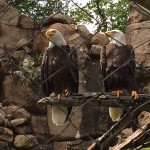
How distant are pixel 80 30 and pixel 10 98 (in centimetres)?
97

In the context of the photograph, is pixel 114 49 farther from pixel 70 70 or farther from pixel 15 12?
pixel 15 12

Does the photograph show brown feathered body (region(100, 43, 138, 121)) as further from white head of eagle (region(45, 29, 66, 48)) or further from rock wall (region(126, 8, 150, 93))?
rock wall (region(126, 8, 150, 93))

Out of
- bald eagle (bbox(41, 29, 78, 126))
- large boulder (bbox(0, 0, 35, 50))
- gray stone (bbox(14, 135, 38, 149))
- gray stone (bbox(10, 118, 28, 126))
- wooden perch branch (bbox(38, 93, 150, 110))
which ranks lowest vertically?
gray stone (bbox(14, 135, 38, 149))

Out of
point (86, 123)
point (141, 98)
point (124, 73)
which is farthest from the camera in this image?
point (86, 123)

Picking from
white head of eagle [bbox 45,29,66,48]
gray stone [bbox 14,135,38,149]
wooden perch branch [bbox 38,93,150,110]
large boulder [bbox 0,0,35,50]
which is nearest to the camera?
wooden perch branch [bbox 38,93,150,110]

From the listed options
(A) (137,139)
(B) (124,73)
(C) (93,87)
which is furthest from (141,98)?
(C) (93,87)

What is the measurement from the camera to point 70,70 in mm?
3053

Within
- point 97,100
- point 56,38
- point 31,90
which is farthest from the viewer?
point 31,90

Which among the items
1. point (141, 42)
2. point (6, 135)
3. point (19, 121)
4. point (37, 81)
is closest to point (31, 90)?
point (37, 81)

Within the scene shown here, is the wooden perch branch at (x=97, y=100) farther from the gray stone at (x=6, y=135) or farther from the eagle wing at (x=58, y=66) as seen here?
the gray stone at (x=6, y=135)

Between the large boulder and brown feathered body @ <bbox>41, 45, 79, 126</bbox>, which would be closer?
brown feathered body @ <bbox>41, 45, 79, 126</bbox>

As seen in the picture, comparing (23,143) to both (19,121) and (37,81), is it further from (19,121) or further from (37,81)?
(37,81)

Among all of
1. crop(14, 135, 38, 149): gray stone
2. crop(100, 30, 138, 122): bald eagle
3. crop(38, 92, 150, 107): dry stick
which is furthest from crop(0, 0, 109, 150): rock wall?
crop(38, 92, 150, 107): dry stick

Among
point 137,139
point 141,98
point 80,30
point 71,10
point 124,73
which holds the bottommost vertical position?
point 137,139
